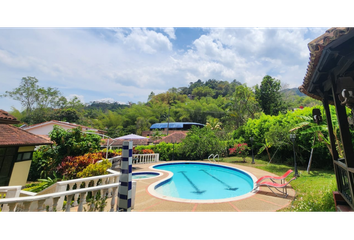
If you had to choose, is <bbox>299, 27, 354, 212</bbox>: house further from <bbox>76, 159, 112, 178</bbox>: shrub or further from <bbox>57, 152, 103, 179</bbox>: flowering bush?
<bbox>57, 152, 103, 179</bbox>: flowering bush

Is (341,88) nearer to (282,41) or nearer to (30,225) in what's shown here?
(282,41)

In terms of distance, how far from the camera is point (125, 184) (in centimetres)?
287

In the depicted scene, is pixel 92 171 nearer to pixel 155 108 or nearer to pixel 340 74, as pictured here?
pixel 340 74

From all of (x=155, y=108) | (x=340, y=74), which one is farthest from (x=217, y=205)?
(x=155, y=108)

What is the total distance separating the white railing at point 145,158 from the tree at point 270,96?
2002 cm

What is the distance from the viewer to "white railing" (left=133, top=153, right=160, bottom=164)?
14.6m

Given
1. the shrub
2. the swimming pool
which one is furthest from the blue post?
the swimming pool

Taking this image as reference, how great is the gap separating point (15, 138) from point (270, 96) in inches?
1170

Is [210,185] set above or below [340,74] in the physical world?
below
